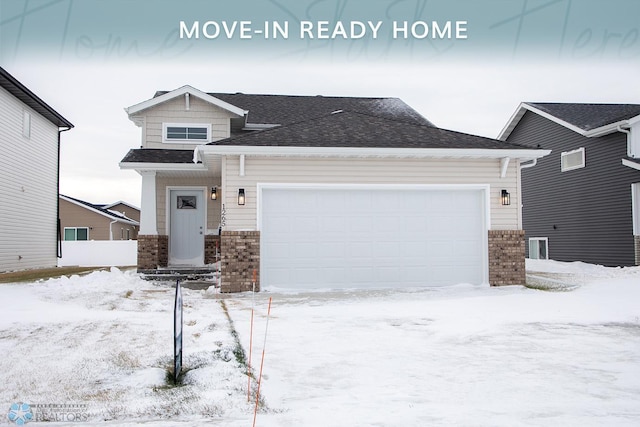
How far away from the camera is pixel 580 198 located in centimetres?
2053

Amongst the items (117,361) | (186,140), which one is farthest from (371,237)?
(117,361)

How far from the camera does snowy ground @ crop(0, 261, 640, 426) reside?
428 centimetres

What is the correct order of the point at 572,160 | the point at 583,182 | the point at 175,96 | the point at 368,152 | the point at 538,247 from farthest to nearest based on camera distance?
the point at 538,247
the point at 572,160
the point at 583,182
the point at 175,96
the point at 368,152

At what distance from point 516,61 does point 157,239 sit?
10.4 m

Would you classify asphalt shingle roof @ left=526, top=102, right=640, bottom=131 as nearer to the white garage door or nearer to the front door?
the white garage door

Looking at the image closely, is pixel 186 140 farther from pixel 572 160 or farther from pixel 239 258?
pixel 572 160

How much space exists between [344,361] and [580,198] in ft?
57.4

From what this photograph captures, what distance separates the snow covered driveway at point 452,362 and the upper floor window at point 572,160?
11.9 meters

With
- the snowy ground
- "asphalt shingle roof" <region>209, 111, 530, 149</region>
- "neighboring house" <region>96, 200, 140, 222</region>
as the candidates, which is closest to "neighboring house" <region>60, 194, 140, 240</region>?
"neighboring house" <region>96, 200, 140, 222</region>

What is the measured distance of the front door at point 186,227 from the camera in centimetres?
1608

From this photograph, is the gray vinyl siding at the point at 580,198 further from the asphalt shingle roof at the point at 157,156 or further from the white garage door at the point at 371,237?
the asphalt shingle roof at the point at 157,156

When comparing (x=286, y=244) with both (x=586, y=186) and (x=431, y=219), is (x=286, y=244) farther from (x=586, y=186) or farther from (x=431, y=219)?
(x=586, y=186)

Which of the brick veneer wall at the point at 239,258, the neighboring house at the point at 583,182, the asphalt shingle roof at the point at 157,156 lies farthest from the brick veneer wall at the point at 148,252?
the neighboring house at the point at 583,182

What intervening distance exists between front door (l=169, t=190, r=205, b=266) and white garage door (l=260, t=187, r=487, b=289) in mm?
4821
